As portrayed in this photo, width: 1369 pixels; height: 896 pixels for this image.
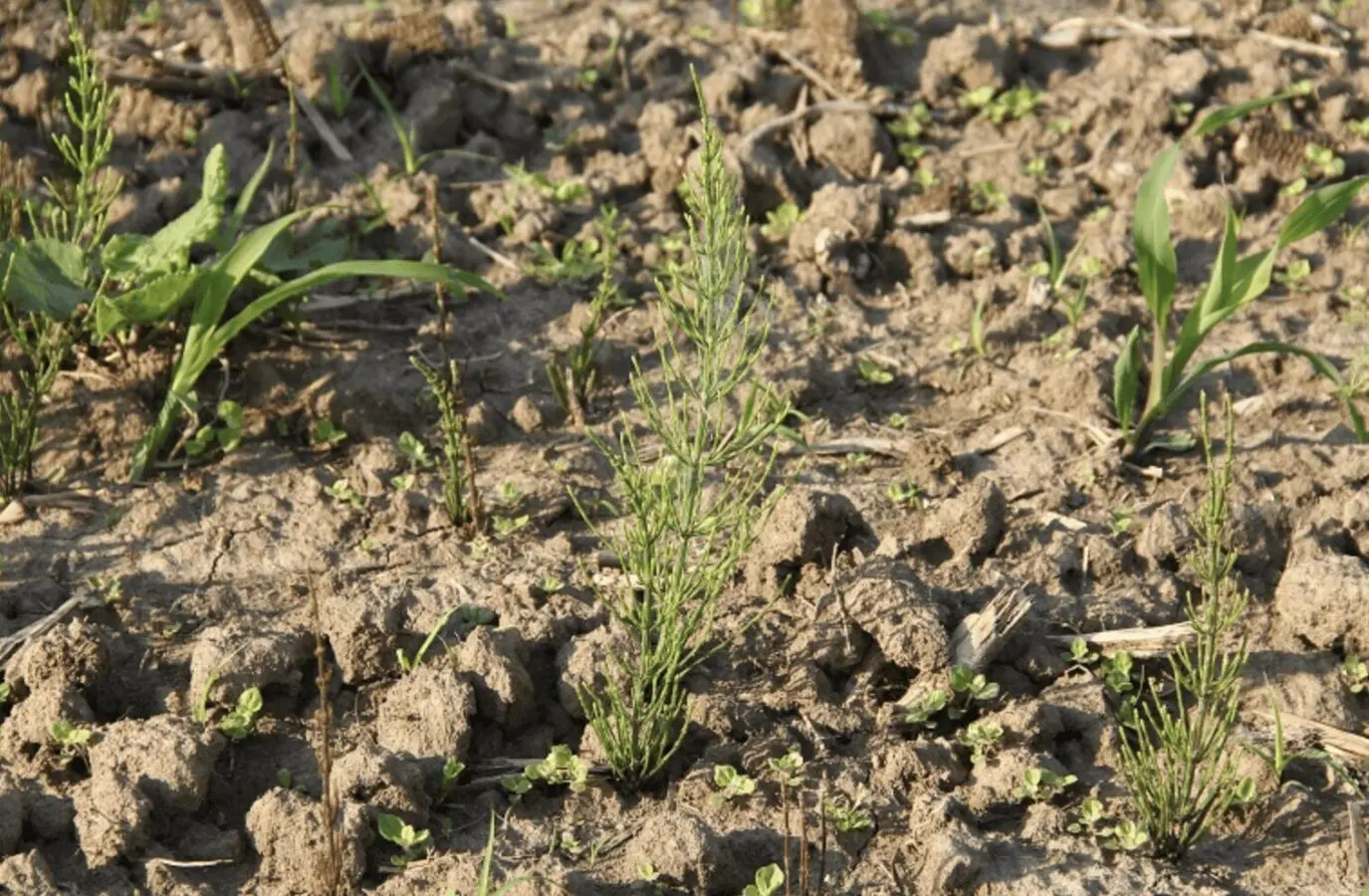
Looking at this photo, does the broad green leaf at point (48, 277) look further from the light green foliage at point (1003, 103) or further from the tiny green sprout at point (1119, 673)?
the light green foliage at point (1003, 103)

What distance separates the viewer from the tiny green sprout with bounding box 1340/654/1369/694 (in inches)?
146

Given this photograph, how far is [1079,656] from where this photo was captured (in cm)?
375

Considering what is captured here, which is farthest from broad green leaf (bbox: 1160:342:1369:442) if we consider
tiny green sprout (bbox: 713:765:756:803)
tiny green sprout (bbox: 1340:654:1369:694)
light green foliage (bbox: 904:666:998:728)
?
tiny green sprout (bbox: 713:765:756:803)

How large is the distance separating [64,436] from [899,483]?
1.98 meters

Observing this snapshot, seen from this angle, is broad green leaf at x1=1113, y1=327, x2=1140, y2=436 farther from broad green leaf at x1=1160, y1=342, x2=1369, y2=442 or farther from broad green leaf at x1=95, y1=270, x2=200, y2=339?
broad green leaf at x1=95, y1=270, x2=200, y2=339

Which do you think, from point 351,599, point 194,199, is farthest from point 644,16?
point 351,599

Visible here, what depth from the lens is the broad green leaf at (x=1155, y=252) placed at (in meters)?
4.22

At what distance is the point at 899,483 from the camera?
4.21m

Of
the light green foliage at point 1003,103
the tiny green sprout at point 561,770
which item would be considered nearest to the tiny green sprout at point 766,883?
the tiny green sprout at point 561,770

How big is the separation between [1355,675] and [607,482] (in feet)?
5.60

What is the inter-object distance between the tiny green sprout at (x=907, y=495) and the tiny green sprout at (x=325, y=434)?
1319mm

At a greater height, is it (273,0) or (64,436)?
(273,0)

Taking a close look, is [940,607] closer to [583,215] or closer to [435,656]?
[435,656]

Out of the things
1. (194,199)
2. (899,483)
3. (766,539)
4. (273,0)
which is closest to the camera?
(766,539)
